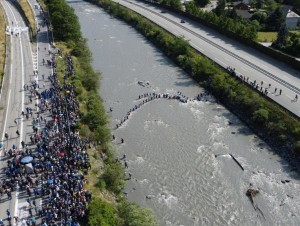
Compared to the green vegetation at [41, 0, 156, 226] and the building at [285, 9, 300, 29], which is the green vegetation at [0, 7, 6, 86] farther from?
the building at [285, 9, 300, 29]

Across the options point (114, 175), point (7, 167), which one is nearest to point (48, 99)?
point (7, 167)

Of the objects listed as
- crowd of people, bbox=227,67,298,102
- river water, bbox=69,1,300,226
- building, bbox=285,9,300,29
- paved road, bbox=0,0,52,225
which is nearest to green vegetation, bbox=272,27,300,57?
crowd of people, bbox=227,67,298,102

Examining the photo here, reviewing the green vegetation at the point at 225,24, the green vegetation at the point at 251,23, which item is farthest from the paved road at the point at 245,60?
the green vegetation at the point at 225,24

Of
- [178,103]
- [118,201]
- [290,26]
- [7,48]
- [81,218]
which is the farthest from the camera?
[290,26]

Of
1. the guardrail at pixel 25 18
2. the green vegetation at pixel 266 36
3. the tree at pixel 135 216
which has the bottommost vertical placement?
the guardrail at pixel 25 18

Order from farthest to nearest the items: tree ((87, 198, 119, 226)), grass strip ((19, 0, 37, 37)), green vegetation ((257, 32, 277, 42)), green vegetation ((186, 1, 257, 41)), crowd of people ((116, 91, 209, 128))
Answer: grass strip ((19, 0, 37, 37)) < green vegetation ((257, 32, 277, 42)) < green vegetation ((186, 1, 257, 41)) < crowd of people ((116, 91, 209, 128)) < tree ((87, 198, 119, 226))

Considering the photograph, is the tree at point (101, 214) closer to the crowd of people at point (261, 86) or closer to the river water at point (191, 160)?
the river water at point (191, 160)

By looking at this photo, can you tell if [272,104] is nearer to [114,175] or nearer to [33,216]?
[114,175]
